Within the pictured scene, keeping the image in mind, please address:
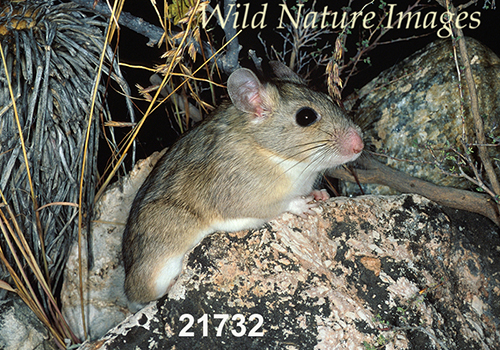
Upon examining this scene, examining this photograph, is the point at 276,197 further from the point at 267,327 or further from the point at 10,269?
the point at 10,269

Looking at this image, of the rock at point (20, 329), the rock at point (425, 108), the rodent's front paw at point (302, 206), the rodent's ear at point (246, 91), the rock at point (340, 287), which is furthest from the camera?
the rock at point (425, 108)

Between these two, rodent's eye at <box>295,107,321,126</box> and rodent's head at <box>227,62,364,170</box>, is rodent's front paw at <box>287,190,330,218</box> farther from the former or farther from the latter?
rodent's eye at <box>295,107,321,126</box>

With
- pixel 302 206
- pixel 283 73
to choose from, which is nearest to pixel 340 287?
pixel 302 206

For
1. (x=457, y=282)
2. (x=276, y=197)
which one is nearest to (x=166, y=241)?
(x=276, y=197)

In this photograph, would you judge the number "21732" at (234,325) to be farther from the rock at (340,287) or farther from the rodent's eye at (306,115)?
the rodent's eye at (306,115)

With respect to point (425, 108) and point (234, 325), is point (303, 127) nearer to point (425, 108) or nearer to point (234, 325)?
point (234, 325)

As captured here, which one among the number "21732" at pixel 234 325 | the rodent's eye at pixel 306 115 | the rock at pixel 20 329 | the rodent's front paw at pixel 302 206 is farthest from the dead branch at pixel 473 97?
the rock at pixel 20 329
